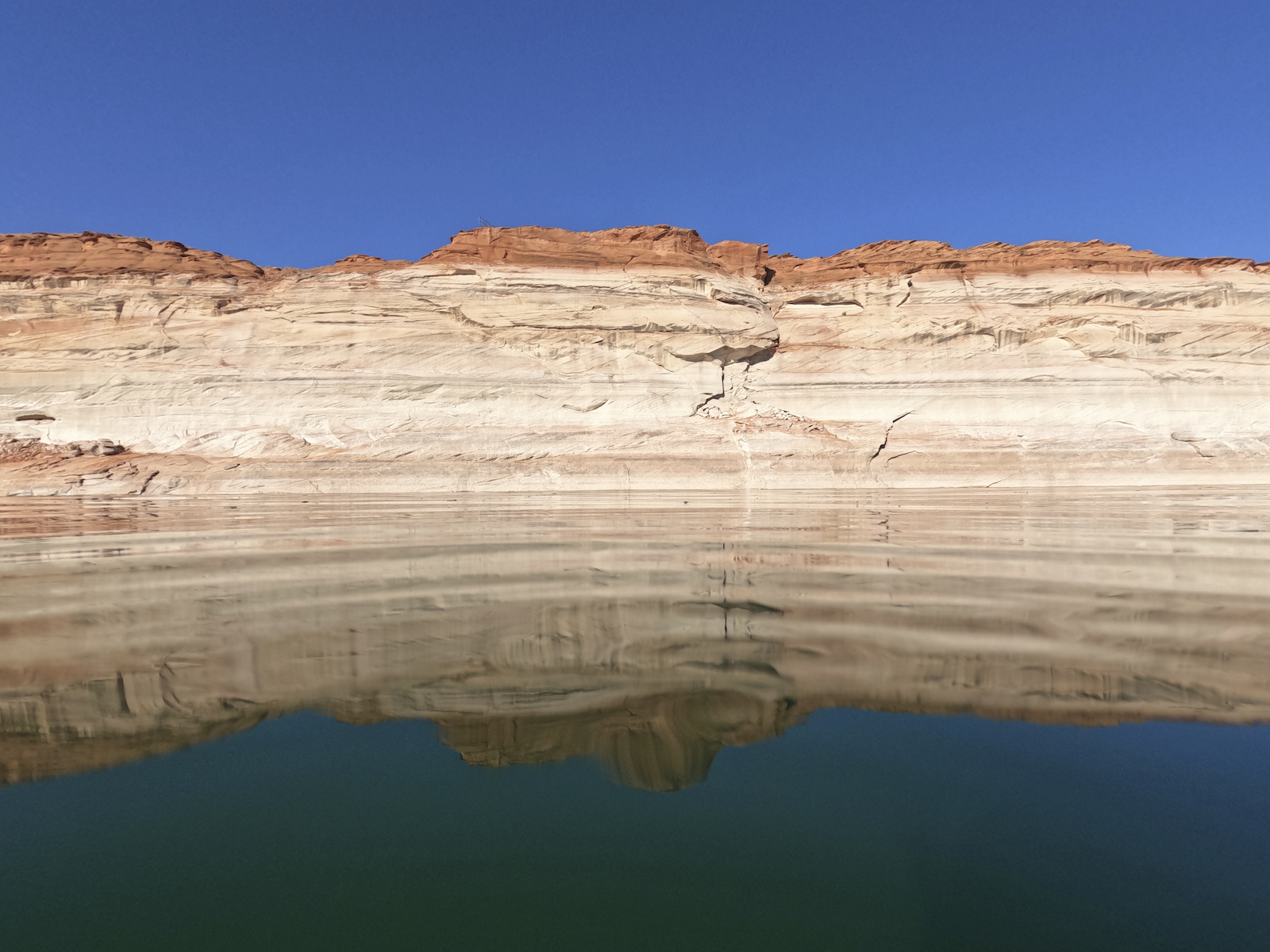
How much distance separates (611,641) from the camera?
9.66 feet

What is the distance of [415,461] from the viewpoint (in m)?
15.6

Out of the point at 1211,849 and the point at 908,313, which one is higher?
the point at 908,313

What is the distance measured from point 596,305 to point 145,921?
56.8 feet

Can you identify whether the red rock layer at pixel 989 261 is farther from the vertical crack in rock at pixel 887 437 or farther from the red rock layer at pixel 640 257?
the vertical crack in rock at pixel 887 437

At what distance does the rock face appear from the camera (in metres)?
16.0

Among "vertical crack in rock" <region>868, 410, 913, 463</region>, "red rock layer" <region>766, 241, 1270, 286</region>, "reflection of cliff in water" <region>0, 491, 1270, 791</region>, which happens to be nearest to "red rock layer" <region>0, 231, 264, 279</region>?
"reflection of cliff in water" <region>0, 491, 1270, 791</region>

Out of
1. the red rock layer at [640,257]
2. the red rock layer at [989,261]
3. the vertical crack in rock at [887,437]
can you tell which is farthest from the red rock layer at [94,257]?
the vertical crack in rock at [887,437]

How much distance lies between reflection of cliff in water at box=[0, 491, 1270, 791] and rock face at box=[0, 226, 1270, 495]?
10.2m

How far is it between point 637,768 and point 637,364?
16314mm

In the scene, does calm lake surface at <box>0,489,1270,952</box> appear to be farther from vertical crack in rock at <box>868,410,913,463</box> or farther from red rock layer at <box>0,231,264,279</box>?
red rock layer at <box>0,231,264,279</box>

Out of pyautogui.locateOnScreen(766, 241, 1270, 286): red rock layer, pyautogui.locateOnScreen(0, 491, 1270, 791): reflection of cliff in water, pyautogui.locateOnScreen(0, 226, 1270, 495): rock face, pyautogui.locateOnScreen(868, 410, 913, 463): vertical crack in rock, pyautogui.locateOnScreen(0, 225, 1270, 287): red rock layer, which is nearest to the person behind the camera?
pyautogui.locateOnScreen(0, 491, 1270, 791): reflection of cliff in water

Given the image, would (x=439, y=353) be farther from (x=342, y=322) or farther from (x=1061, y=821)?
(x=1061, y=821)

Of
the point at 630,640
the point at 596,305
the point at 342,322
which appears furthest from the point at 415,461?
the point at 630,640

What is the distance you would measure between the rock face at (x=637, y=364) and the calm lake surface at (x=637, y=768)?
1210 centimetres
